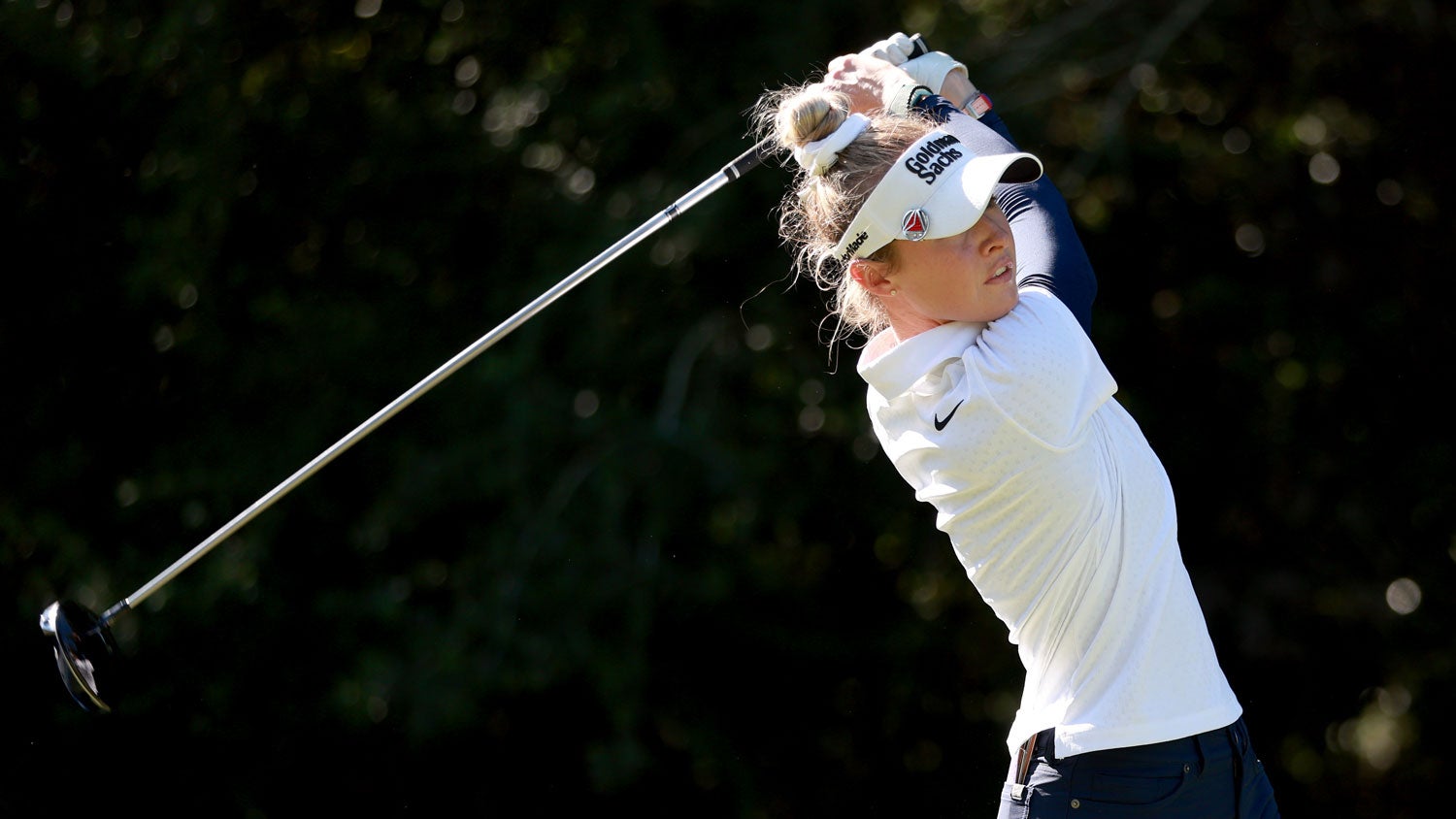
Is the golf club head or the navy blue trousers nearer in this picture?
the navy blue trousers

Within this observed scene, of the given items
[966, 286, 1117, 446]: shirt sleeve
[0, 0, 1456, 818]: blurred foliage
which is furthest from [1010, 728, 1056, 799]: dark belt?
[0, 0, 1456, 818]: blurred foliage

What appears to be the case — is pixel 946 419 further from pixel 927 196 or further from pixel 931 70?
pixel 931 70

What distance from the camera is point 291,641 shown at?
4.67m

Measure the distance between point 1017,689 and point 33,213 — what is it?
3.51 metres

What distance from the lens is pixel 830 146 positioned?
1.64 metres

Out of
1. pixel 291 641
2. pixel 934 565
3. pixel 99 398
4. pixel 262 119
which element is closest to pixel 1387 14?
pixel 934 565

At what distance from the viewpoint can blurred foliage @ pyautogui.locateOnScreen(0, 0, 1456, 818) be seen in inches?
161

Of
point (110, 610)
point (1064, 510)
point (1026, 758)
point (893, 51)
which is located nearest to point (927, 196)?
point (1064, 510)

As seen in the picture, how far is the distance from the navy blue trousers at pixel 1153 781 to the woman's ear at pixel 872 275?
53 cm

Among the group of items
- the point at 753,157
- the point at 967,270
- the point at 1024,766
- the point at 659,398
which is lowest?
the point at 659,398

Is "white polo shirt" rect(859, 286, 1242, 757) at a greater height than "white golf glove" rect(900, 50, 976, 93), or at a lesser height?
lesser

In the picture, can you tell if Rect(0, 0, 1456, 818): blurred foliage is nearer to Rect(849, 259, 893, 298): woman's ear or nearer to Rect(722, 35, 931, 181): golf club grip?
Rect(722, 35, 931, 181): golf club grip

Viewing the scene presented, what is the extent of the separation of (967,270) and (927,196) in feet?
0.30

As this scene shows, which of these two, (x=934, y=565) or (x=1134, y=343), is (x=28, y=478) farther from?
(x=1134, y=343)
